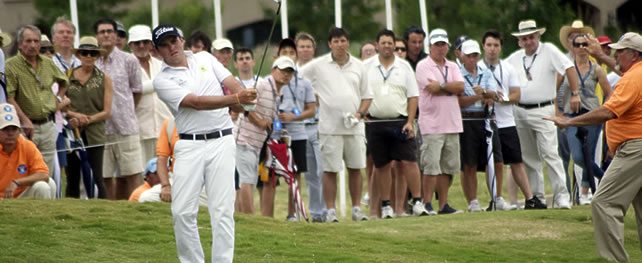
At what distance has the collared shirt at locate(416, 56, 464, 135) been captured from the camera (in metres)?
20.6

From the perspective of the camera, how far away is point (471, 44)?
68.8 ft

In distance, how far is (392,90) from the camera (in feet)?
68.2

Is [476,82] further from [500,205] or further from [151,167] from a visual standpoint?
[151,167]

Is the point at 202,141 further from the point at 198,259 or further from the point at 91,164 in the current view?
the point at 91,164

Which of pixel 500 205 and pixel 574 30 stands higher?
pixel 574 30

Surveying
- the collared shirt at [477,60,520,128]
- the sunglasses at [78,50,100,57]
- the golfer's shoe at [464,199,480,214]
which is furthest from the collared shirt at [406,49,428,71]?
the sunglasses at [78,50,100,57]

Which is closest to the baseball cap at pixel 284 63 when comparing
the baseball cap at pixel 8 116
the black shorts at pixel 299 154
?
the black shorts at pixel 299 154

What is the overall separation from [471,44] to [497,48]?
0.46 m

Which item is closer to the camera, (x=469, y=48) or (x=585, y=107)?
(x=469, y=48)

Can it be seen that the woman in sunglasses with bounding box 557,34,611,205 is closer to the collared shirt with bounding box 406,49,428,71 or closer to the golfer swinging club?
the collared shirt with bounding box 406,49,428,71

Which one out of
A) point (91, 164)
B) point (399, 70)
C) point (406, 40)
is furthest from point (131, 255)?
point (406, 40)

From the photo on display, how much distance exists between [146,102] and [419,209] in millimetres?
3732

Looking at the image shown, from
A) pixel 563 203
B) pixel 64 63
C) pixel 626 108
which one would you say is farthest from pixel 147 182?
pixel 626 108

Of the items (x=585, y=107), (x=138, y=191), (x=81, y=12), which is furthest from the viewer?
(x=81, y=12)
